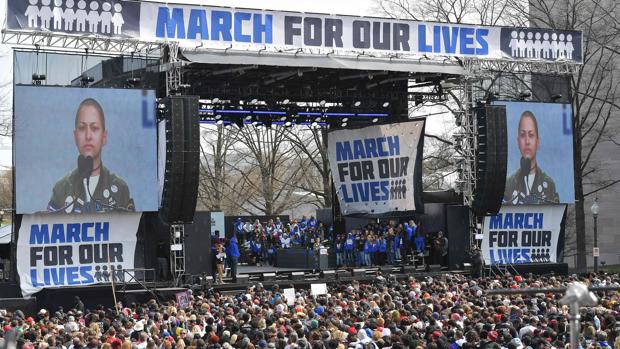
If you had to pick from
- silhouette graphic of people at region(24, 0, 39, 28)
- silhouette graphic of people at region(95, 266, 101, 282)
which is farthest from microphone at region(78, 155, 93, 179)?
silhouette graphic of people at region(24, 0, 39, 28)

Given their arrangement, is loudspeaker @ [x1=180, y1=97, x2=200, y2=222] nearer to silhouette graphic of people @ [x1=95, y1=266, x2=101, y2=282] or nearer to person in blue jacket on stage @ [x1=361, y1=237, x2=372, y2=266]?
silhouette graphic of people @ [x1=95, y1=266, x2=101, y2=282]

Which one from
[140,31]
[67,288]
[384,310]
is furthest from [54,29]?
[384,310]

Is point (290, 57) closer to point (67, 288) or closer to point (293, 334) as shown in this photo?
point (67, 288)

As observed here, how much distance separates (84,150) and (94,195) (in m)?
1.27

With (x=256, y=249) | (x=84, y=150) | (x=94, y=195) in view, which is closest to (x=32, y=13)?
(x=84, y=150)

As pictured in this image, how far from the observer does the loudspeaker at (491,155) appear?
32531 millimetres

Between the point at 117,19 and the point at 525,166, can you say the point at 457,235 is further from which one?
the point at 117,19

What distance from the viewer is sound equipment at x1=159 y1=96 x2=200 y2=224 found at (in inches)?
1120

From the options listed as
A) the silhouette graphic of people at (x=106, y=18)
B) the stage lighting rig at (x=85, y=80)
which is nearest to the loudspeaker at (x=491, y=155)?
the silhouette graphic of people at (x=106, y=18)

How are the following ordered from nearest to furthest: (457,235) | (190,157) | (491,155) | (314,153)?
(190,157), (491,155), (457,235), (314,153)

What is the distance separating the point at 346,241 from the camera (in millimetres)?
36062

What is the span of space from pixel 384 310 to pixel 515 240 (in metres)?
16.6

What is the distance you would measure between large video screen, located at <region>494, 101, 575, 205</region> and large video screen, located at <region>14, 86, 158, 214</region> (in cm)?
1206

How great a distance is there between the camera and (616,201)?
5044 centimetres
